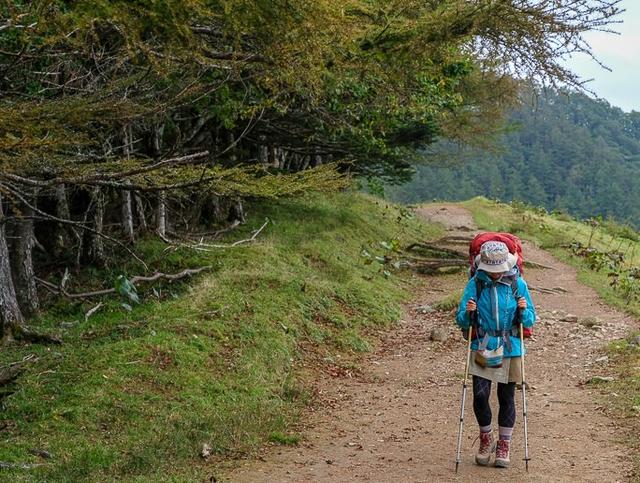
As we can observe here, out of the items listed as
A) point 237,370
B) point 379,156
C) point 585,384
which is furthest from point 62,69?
point 379,156

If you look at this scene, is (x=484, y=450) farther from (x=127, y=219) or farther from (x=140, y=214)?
(x=140, y=214)

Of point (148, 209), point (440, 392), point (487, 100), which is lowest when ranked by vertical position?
point (440, 392)

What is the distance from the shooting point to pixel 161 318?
10562 mm

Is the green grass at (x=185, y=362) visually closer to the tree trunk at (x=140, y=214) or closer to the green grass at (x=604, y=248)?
the tree trunk at (x=140, y=214)

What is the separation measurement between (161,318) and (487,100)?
20.3m

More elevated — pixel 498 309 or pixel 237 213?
pixel 498 309

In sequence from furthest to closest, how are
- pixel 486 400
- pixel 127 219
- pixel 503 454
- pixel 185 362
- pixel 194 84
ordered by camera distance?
1. pixel 127 219
2. pixel 185 362
3. pixel 194 84
4. pixel 486 400
5. pixel 503 454

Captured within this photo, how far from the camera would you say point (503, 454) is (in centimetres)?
667

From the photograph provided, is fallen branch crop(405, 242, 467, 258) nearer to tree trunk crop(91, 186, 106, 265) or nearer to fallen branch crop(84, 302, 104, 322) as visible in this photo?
tree trunk crop(91, 186, 106, 265)

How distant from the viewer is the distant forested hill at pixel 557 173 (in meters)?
77.4

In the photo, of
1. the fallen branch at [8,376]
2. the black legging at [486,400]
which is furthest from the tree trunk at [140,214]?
the black legging at [486,400]

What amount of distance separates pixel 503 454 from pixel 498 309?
3.78ft

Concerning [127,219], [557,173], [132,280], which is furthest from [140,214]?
[557,173]

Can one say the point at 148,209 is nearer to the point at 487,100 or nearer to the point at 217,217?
the point at 217,217
